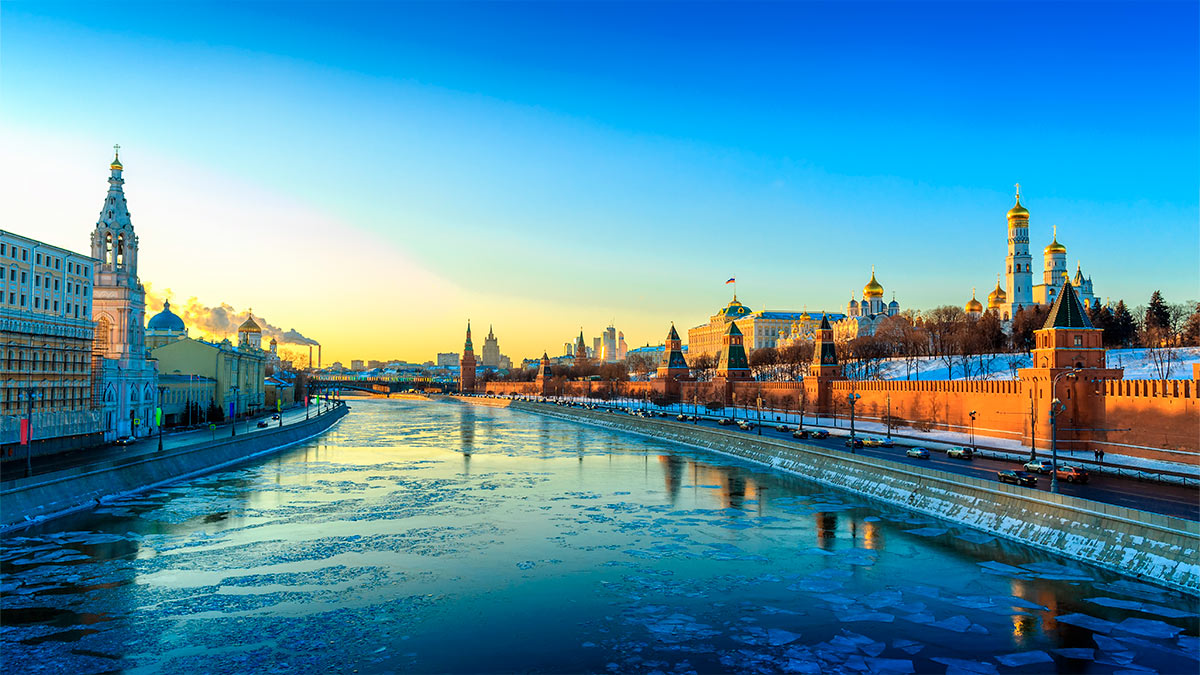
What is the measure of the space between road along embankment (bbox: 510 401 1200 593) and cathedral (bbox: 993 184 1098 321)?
75.0m

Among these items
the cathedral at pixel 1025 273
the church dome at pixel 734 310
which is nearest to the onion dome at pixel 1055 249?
the cathedral at pixel 1025 273

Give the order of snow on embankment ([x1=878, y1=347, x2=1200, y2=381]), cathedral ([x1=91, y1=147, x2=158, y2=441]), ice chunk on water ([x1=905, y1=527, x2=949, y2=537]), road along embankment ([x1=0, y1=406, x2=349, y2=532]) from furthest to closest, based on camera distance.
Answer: snow on embankment ([x1=878, y1=347, x2=1200, y2=381]) < cathedral ([x1=91, y1=147, x2=158, y2=441]) < ice chunk on water ([x1=905, y1=527, x2=949, y2=537]) < road along embankment ([x1=0, y1=406, x2=349, y2=532])

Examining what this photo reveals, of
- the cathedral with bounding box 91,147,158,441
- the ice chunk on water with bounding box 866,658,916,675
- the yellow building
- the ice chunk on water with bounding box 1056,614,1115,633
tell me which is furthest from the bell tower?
the ice chunk on water with bounding box 1056,614,1115,633

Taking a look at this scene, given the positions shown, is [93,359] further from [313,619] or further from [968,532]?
[968,532]

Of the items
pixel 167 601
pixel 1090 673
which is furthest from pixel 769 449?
pixel 167 601

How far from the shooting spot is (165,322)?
2945 inches

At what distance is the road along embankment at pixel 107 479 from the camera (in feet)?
85.1

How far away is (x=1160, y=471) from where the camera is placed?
3064 centimetres

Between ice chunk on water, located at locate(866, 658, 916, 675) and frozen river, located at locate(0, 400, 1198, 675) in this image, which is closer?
ice chunk on water, located at locate(866, 658, 916, 675)

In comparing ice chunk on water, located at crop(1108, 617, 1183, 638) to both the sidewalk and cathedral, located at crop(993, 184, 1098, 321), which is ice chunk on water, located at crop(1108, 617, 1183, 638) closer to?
the sidewalk

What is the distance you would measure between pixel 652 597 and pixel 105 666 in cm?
1172

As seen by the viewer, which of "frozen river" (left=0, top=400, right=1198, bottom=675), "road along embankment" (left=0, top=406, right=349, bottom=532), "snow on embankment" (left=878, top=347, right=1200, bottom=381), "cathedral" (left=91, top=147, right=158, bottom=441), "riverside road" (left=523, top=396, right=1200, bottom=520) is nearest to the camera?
"frozen river" (left=0, top=400, right=1198, bottom=675)

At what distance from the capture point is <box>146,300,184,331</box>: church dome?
243 feet

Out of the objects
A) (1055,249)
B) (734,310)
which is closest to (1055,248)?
(1055,249)
